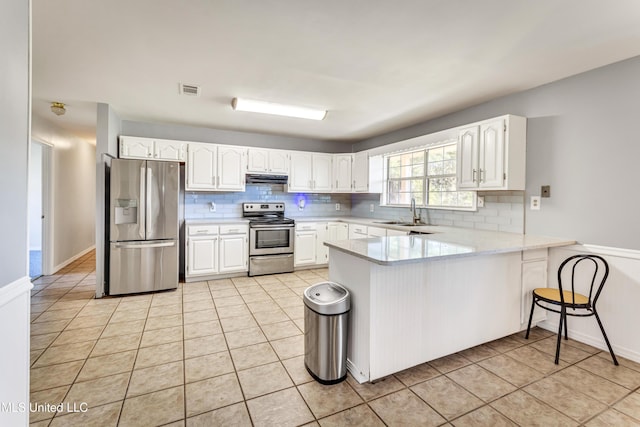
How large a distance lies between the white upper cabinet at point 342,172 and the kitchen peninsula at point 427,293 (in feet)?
9.56

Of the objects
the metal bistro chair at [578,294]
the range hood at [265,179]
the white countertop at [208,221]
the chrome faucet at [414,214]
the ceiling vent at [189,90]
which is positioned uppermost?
the ceiling vent at [189,90]

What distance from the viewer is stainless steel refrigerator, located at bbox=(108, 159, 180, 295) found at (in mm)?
3709

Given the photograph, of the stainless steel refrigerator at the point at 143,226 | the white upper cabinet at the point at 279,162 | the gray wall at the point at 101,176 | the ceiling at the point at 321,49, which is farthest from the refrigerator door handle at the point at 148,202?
the white upper cabinet at the point at 279,162

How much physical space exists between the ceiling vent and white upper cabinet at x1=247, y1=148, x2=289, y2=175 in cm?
166

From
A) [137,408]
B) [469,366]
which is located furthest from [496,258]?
[137,408]

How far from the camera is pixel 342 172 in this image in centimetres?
553

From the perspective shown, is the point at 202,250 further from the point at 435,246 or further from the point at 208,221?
the point at 435,246

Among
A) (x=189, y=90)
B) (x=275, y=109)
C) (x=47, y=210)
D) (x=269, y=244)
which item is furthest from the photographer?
(x=269, y=244)

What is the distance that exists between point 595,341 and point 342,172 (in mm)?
4020

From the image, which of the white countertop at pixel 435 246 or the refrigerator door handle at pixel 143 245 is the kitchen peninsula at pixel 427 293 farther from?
the refrigerator door handle at pixel 143 245

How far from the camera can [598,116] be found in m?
2.54

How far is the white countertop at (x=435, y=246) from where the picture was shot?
1936 mm

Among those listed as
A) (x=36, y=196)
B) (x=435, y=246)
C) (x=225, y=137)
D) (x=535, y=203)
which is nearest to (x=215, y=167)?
(x=225, y=137)

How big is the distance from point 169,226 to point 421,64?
11.6ft
